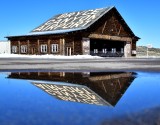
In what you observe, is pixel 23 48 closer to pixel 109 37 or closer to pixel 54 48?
pixel 54 48

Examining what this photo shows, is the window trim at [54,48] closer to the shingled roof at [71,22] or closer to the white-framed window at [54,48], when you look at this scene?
the white-framed window at [54,48]

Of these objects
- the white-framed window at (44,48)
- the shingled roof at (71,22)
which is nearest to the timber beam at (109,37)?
the shingled roof at (71,22)

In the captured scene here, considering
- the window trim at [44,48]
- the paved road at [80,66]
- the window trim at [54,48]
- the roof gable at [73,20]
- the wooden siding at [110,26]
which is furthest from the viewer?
the window trim at [44,48]

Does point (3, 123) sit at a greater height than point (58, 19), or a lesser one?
lesser

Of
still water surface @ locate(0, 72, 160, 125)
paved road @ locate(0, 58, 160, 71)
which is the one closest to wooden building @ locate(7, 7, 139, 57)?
paved road @ locate(0, 58, 160, 71)

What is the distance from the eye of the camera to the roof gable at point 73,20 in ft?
140

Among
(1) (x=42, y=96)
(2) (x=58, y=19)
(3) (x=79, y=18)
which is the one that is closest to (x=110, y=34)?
(3) (x=79, y=18)

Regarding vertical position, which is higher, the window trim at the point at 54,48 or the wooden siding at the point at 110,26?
the wooden siding at the point at 110,26

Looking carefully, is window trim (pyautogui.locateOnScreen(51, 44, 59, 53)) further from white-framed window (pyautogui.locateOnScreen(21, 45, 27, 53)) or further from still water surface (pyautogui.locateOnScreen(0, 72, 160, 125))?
still water surface (pyautogui.locateOnScreen(0, 72, 160, 125))

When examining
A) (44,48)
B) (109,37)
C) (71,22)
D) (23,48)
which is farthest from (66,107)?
(23,48)

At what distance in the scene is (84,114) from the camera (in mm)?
3650

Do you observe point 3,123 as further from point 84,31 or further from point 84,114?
point 84,31

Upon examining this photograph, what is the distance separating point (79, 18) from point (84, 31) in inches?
246

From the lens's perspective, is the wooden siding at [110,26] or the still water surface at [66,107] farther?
the wooden siding at [110,26]
